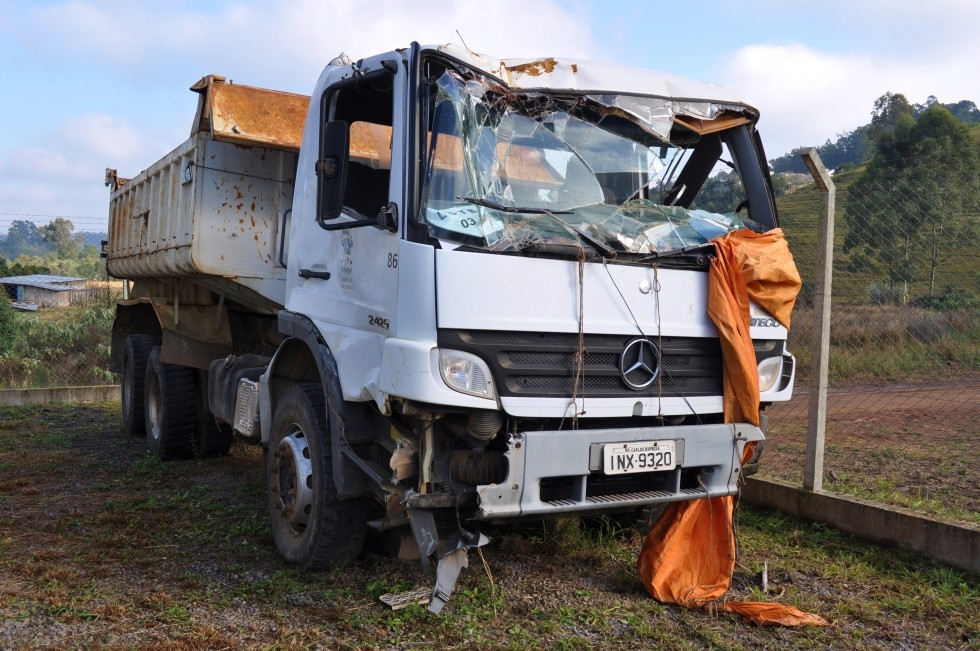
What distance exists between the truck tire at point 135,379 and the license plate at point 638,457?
6070 mm

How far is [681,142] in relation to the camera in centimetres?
447

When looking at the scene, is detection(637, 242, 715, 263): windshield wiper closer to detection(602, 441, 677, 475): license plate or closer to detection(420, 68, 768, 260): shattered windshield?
detection(420, 68, 768, 260): shattered windshield

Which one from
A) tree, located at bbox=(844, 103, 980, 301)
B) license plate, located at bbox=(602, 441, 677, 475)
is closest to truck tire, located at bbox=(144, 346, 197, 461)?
license plate, located at bbox=(602, 441, 677, 475)

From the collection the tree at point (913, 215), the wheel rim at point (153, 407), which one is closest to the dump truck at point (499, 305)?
the tree at point (913, 215)

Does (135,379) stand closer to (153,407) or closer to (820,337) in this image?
(153,407)

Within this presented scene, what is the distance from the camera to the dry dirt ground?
363 cm

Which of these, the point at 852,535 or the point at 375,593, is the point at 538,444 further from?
the point at 852,535

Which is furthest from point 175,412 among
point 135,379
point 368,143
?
point 368,143

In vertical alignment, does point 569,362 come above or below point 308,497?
above

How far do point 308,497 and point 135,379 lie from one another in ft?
15.5

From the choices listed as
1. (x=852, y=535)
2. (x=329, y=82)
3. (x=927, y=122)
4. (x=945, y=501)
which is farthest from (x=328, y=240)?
(x=927, y=122)

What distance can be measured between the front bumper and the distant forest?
1666 mm

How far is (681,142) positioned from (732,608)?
233cm

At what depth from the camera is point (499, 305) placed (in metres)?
3.53
